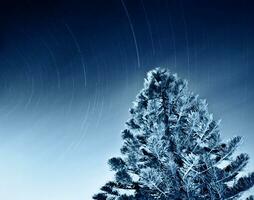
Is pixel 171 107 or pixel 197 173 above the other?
pixel 171 107

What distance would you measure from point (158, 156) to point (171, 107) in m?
2.24

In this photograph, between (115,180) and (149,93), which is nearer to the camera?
(115,180)

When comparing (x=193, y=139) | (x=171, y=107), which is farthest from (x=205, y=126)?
(x=171, y=107)

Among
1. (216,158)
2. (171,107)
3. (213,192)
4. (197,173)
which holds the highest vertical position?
(171,107)

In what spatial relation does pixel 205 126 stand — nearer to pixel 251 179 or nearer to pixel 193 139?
pixel 193 139

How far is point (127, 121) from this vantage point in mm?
9750

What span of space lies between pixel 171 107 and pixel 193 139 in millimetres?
1454

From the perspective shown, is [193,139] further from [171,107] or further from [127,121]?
[127,121]

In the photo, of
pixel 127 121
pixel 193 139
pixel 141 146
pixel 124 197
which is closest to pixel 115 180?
pixel 124 197

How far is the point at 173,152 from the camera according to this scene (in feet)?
27.3

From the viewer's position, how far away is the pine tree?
7.29 meters

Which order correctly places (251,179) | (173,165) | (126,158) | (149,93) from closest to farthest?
(173,165), (251,179), (126,158), (149,93)

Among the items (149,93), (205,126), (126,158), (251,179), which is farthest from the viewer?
(149,93)

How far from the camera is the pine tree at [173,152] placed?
7.29 metres
